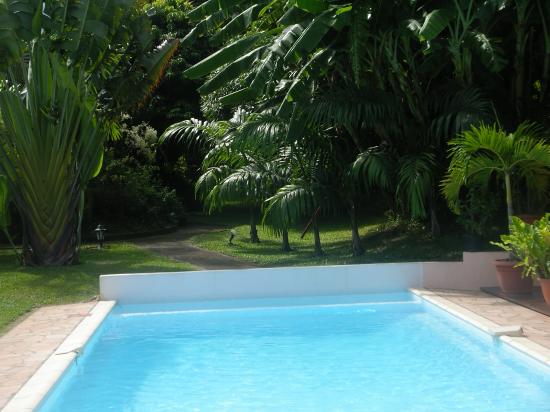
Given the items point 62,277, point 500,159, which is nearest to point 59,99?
point 62,277

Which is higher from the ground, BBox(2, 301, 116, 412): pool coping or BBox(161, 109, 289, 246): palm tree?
BBox(161, 109, 289, 246): palm tree

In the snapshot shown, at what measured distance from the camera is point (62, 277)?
40.8ft

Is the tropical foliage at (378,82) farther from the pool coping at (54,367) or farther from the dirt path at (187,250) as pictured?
the pool coping at (54,367)

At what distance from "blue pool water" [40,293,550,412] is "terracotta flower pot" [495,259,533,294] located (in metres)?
1.18

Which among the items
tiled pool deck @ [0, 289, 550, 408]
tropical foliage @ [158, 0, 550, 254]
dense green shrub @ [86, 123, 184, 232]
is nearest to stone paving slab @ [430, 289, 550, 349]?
tiled pool deck @ [0, 289, 550, 408]

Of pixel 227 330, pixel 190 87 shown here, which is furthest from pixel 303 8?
pixel 190 87

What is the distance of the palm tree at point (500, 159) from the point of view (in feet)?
32.0

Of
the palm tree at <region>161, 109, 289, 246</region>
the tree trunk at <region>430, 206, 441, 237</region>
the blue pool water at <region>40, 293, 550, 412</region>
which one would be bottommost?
the blue pool water at <region>40, 293, 550, 412</region>

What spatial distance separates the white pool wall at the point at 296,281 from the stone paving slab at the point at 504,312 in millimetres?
420

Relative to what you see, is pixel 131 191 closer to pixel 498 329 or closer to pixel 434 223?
pixel 434 223

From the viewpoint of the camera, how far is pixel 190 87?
2834 centimetres

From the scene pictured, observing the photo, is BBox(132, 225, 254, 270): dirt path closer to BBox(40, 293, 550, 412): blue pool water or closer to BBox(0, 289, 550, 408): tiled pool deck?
BBox(40, 293, 550, 412): blue pool water

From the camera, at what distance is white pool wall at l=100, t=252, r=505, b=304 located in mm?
10922

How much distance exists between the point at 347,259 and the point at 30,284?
244 inches
